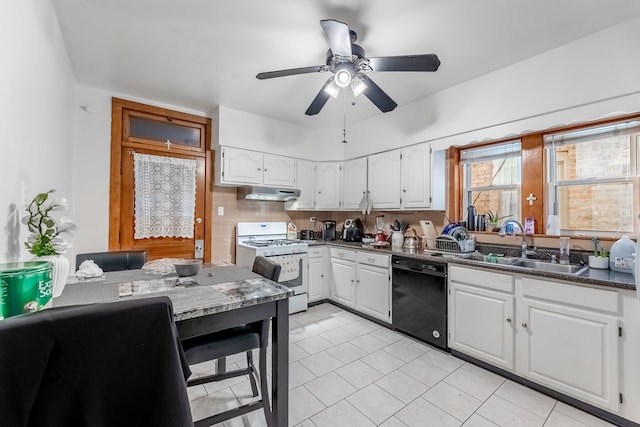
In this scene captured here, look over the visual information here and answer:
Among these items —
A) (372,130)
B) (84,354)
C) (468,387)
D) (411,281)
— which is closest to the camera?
(84,354)

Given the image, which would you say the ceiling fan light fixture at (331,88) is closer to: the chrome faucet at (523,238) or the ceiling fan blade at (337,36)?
Answer: the ceiling fan blade at (337,36)

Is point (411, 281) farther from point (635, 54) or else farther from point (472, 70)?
point (635, 54)

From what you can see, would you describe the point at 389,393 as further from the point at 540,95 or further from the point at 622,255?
the point at 540,95

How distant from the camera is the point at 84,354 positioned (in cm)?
73

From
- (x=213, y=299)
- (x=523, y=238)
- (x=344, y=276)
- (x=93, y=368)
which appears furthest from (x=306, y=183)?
(x=93, y=368)

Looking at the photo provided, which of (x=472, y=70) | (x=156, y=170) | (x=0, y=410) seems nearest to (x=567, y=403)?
(x=472, y=70)

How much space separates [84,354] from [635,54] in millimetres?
3273

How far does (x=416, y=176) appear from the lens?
3.18 metres

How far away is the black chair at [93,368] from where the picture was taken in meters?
0.65

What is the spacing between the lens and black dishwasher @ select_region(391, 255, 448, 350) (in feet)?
8.38

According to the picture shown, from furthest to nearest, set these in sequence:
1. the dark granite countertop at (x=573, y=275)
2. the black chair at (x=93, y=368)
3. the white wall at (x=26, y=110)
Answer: the dark granite countertop at (x=573, y=275), the white wall at (x=26, y=110), the black chair at (x=93, y=368)

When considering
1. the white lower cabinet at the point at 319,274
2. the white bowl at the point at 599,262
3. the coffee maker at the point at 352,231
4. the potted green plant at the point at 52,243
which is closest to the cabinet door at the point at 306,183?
the coffee maker at the point at 352,231

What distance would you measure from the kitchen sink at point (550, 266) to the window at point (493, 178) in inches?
21.2

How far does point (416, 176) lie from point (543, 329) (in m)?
1.80
